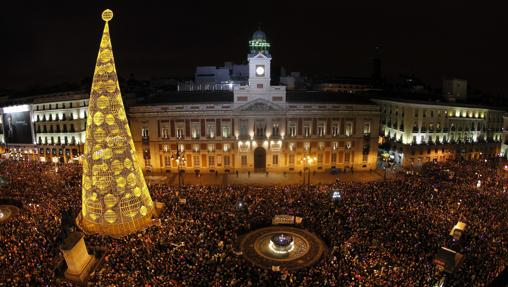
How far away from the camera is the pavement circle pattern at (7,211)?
98.6ft

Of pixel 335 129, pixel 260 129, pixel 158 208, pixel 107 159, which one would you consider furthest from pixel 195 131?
pixel 107 159

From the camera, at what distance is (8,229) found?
2391 cm

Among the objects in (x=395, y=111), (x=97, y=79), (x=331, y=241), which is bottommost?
(x=331, y=241)

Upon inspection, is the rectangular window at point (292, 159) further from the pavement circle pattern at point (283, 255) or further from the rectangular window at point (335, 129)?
the pavement circle pattern at point (283, 255)

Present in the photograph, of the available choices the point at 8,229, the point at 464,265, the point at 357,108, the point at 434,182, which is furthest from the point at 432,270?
the point at 357,108

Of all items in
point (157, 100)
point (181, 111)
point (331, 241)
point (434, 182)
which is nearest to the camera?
point (331, 241)

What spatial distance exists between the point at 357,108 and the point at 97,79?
37.6m

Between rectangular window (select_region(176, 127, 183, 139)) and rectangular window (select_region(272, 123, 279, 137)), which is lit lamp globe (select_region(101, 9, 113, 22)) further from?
rectangular window (select_region(272, 123, 279, 137))

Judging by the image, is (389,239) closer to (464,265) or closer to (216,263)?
(464,265)

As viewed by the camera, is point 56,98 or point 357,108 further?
point 56,98

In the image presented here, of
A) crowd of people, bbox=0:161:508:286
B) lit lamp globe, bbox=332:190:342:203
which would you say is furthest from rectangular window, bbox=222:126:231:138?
lit lamp globe, bbox=332:190:342:203

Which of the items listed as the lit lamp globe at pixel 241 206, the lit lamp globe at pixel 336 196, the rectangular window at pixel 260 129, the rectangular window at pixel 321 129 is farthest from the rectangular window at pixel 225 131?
the lit lamp globe at pixel 336 196

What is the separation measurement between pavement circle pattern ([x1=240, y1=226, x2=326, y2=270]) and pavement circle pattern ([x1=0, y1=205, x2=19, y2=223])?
21.0m

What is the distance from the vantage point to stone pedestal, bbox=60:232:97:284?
787 inches
